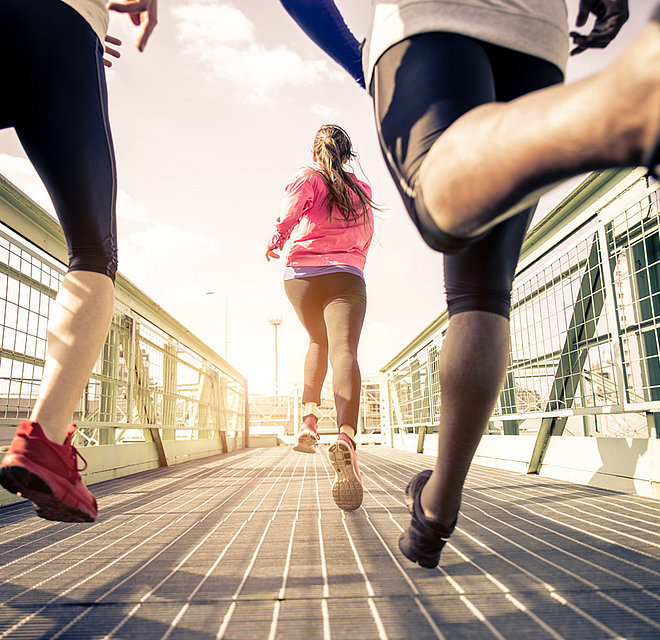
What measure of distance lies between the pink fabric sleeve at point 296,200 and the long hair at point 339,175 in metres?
0.08

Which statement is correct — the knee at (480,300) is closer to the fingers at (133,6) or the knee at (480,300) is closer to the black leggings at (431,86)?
the black leggings at (431,86)

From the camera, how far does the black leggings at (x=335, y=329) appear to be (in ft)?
7.26

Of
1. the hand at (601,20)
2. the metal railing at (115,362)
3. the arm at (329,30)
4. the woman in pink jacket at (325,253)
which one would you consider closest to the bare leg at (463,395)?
the hand at (601,20)

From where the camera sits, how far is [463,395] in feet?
3.31

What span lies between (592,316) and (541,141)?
2360 millimetres

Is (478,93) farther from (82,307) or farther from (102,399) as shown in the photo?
(102,399)

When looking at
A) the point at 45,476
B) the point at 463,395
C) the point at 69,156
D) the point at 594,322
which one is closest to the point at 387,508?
the point at 463,395

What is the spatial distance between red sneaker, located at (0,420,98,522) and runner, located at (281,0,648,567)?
69 cm

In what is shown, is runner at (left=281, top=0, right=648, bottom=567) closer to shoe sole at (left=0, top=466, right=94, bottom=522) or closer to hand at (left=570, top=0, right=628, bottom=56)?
hand at (left=570, top=0, right=628, bottom=56)

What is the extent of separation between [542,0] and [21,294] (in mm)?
2401

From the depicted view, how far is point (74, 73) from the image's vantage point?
120cm

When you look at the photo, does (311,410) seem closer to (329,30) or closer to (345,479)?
(345,479)

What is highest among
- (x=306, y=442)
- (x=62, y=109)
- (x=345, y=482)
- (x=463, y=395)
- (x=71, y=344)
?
(x=62, y=109)

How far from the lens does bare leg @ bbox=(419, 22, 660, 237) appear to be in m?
0.43
